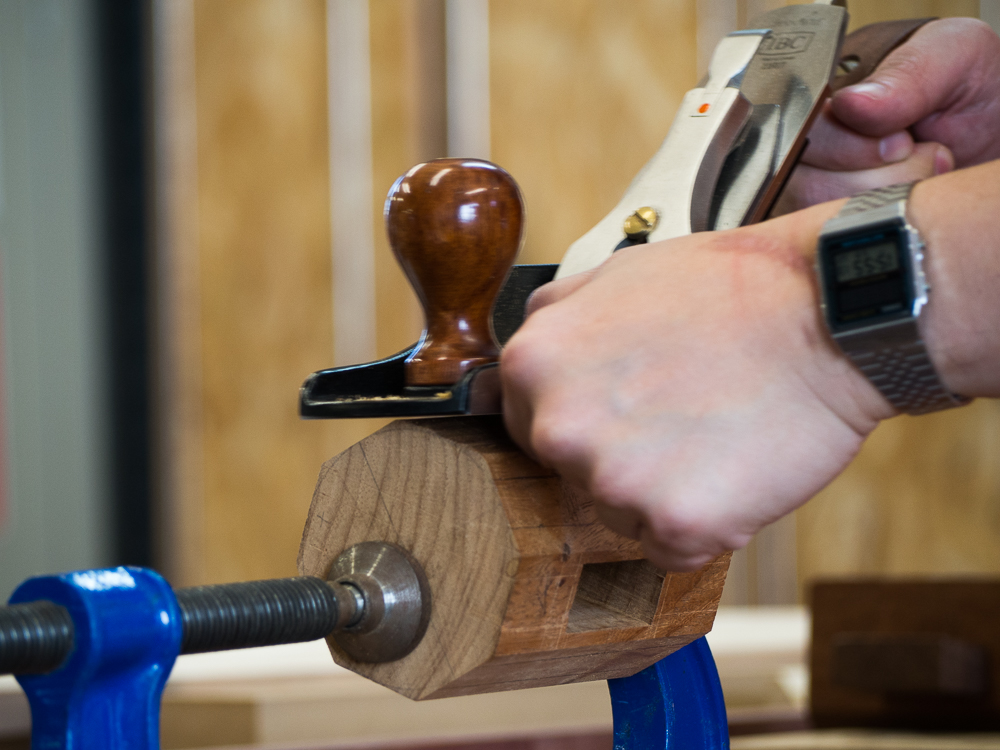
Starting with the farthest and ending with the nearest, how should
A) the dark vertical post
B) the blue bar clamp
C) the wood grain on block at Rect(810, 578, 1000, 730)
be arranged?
the dark vertical post < the wood grain on block at Rect(810, 578, 1000, 730) < the blue bar clamp

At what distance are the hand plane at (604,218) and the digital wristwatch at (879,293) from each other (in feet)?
0.44

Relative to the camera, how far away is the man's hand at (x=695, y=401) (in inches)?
17.3

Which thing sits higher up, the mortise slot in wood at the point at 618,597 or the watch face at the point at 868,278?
the watch face at the point at 868,278

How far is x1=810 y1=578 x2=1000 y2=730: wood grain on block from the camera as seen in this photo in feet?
3.89

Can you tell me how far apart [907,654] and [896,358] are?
86 centimetres

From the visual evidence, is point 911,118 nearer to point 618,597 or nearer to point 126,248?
point 618,597

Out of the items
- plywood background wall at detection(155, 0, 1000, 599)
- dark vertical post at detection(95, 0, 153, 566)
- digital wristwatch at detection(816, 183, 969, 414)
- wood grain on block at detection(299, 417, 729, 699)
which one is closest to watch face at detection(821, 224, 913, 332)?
digital wristwatch at detection(816, 183, 969, 414)

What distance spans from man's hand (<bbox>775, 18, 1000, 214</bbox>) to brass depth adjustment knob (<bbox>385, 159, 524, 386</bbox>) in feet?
1.02

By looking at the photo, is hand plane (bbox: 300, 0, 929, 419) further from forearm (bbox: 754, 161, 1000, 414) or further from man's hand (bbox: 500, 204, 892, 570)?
forearm (bbox: 754, 161, 1000, 414)

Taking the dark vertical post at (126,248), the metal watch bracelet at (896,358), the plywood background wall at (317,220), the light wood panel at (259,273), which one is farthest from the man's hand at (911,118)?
the dark vertical post at (126,248)

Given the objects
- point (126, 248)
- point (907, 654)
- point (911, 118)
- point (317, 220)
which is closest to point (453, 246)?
point (911, 118)

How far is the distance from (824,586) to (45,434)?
7.72 feet

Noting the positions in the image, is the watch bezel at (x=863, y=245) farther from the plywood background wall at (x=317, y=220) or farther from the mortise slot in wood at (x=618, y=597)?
the plywood background wall at (x=317, y=220)

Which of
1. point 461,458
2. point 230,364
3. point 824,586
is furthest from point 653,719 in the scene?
point 230,364
